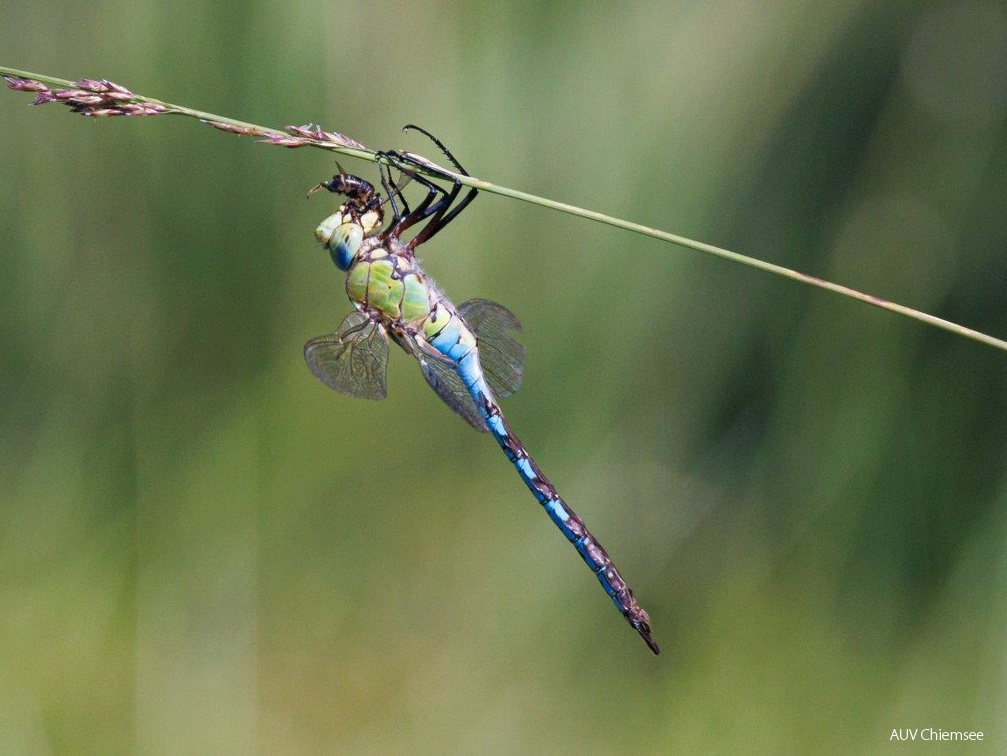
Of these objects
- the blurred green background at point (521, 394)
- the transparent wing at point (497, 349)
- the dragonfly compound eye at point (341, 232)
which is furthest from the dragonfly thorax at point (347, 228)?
the blurred green background at point (521, 394)

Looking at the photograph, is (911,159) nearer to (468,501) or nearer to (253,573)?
(468,501)

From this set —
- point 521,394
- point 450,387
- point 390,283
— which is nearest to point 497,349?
point 450,387

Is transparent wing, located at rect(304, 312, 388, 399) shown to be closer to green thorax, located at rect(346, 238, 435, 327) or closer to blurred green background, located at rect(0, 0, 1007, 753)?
green thorax, located at rect(346, 238, 435, 327)

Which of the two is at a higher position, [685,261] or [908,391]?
[685,261]

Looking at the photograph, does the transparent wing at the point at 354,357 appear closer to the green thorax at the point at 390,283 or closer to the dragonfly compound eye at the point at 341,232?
the green thorax at the point at 390,283

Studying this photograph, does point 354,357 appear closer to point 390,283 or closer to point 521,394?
point 390,283

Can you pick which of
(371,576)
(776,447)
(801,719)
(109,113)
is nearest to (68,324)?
(371,576)

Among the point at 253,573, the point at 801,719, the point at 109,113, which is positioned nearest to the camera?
the point at 109,113
